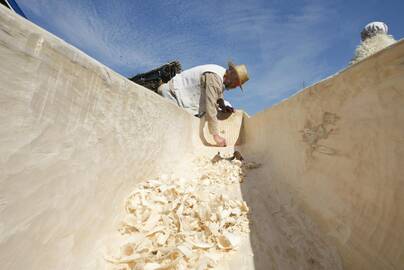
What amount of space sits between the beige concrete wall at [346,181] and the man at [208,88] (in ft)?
4.87

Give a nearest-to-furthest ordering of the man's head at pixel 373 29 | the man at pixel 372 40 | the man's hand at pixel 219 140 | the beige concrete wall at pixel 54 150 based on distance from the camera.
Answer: the beige concrete wall at pixel 54 150, the man's hand at pixel 219 140, the man at pixel 372 40, the man's head at pixel 373 29

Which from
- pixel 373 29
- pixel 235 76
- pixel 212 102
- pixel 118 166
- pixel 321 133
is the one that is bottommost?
pixel 118 166

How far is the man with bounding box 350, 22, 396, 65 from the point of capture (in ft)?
8.84

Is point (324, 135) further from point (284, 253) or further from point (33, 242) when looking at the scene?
point (33, 242)

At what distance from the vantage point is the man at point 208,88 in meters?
2.46

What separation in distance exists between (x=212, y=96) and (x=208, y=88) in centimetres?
12

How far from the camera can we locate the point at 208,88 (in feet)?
8.18

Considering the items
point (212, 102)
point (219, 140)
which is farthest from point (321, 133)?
point (212, 102)

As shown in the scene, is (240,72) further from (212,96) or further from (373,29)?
(373,29)

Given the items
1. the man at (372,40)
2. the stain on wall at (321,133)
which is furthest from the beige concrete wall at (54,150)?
the man at (372,40)

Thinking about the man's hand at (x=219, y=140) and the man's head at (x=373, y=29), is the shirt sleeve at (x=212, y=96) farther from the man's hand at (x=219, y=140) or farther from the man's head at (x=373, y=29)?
the man's head at (x=373, y=29)

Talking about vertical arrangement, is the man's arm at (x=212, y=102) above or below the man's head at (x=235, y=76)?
below

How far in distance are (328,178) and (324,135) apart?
0.18 meters

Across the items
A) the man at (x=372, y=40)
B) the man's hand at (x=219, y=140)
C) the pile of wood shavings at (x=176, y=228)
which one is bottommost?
the pile of wood shavings at (x=176, y=228)
